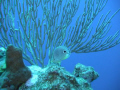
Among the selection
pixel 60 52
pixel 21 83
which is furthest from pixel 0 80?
pixel 60 52

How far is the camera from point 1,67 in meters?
2.16

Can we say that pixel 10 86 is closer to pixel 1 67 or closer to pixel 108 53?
pixel 1 67

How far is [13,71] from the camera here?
1.76 m

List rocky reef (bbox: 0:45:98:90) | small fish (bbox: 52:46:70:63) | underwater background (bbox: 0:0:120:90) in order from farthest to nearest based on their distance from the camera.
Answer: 1. underwater background (bbox: 0:0:120:90)
2. small fish (bbox: 52:46:70:63)
3. rocky reef (bbox: 0:45:98:90)

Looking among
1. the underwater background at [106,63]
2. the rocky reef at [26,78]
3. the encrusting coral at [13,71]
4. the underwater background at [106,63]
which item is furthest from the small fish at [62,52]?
the underwater background at [106,63]

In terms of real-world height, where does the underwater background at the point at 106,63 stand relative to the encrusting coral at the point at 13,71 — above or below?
below

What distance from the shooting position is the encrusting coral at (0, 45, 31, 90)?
171 centimetres

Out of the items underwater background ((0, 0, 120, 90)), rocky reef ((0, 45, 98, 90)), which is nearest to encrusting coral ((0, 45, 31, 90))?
rocky reef ((0, 45, 98, 90))

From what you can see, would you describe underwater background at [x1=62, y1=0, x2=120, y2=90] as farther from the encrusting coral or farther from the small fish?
the encrusting coral

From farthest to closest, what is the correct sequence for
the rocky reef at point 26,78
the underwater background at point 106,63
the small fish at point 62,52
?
the underwater background at point 106,63 → the small fish at point 62,52 → the rocky reef at point 26,78

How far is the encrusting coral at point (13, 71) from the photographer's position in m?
1.71

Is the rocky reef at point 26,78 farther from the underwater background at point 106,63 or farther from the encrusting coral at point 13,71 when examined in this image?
the underwater background at point 106,63

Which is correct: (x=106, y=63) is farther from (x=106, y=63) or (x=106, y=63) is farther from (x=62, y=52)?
(x=62, y=52)

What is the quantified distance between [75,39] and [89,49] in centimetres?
71
